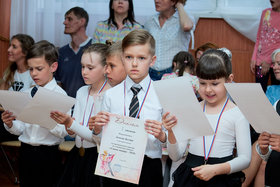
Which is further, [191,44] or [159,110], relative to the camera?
[191,44]

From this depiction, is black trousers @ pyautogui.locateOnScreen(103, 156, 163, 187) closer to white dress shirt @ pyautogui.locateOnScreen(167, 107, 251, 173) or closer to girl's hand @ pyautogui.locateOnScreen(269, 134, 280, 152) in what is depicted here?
white dress shirt @ pyautogui.locateOnScreen(167, 107, 251, 173)

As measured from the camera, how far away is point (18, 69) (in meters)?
4.20

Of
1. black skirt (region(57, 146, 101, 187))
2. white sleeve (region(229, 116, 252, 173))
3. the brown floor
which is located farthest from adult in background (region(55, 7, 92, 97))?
white sleeve (region(229, 116, 252, 173))

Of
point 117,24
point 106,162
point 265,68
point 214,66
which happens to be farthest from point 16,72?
point 265,68

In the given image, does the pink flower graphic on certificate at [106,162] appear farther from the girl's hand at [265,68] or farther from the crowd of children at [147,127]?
the girl's hand at [265,68]

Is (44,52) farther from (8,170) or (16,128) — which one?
(8,170)

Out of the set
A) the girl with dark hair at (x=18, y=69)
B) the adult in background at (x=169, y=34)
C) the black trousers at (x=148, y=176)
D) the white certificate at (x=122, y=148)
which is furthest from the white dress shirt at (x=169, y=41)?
the white certificate at (x=122, y=148)

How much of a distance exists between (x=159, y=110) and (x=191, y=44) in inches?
116

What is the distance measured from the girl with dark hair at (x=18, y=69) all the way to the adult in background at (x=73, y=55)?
443 millimetres

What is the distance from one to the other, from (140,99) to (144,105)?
0.05m

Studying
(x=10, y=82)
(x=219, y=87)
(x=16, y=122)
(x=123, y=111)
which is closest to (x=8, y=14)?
(x=10, y=82)

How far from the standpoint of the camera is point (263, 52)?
4.34m

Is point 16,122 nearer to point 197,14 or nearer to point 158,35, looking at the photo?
point 158,35

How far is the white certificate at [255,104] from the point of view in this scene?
5.96ft
